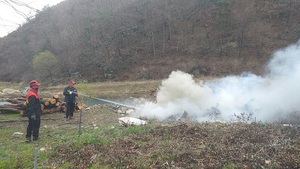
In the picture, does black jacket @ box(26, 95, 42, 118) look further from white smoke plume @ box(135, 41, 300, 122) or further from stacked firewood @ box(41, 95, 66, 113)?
stacked firewood @ box(41, 95, 66, 113)

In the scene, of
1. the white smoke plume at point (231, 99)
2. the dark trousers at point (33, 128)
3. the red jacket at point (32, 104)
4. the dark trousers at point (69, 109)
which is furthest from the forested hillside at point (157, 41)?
the dark trousers at point (33, 128)

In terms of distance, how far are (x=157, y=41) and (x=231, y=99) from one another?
159 ft

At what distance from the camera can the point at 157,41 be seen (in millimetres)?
61812

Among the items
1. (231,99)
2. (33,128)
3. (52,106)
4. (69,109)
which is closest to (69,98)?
(69,109)

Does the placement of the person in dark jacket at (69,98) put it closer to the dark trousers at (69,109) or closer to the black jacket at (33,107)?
the dark trousers at (69,109)

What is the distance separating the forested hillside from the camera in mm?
51469

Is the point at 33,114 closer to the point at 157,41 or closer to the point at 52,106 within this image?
the point at 52,106

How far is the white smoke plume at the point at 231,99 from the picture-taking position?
1200cm

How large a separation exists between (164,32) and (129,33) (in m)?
7.96

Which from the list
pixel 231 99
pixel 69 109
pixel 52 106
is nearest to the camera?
pixel 231 99

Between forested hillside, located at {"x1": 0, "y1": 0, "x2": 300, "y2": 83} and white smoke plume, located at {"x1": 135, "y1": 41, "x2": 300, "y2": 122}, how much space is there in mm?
30916

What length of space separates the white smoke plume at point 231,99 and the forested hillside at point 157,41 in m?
30.9

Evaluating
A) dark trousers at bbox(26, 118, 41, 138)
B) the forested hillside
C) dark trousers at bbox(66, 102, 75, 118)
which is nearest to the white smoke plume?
dark trousers at bbox(66, 102, 75, 118)

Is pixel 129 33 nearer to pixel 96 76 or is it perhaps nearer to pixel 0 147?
pixel 96 76
